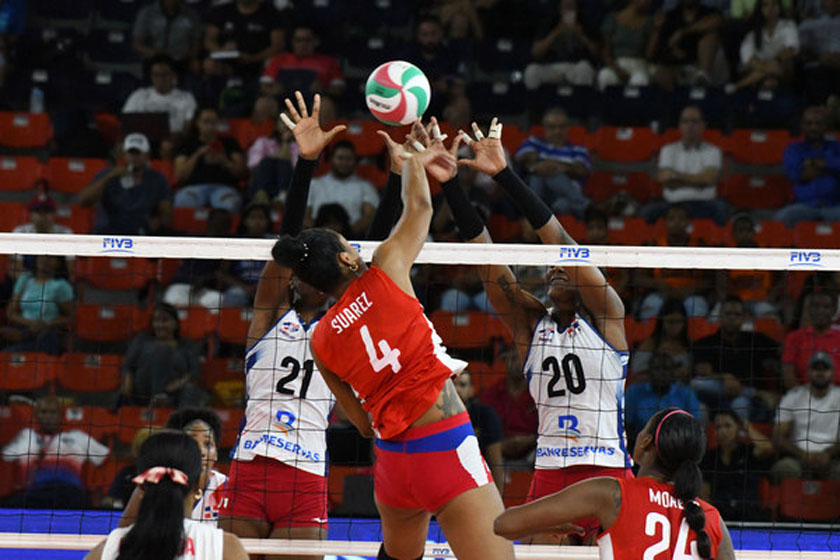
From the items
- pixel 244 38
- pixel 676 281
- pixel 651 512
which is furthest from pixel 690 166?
pixel 651 512

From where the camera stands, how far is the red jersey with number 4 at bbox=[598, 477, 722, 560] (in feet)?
15.2

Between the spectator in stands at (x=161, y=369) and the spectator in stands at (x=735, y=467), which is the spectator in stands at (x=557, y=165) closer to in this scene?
the spectator in stands at (x=735, y=467)

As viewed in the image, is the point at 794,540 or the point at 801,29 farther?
the point at 801,29

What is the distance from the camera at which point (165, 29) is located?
1454 centimetres

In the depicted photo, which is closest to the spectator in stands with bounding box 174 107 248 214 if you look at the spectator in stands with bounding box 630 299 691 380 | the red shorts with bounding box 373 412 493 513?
the spectator in stands with bounding box 630 299 691 380

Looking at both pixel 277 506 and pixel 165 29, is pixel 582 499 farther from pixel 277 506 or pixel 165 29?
pixel 165 29

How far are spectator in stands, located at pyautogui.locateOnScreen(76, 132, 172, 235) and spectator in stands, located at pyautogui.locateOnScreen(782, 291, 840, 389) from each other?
6.31 m

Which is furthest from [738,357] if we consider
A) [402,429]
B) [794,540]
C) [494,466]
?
[402,429]

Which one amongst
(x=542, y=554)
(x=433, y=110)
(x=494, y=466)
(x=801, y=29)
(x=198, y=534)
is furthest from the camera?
(x=801, y=29)

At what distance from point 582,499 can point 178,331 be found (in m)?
6.70

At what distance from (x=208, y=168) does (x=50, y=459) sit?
4079 mm

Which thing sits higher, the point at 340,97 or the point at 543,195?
the point at 340,97

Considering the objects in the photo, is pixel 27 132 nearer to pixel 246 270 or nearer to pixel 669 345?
pixel 246 270

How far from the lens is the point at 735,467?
9938 millimetres
